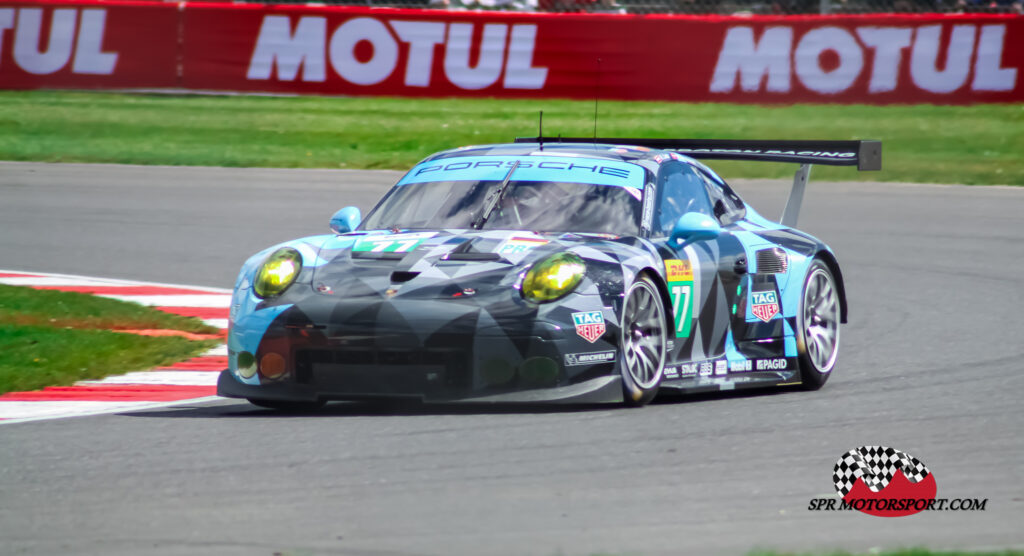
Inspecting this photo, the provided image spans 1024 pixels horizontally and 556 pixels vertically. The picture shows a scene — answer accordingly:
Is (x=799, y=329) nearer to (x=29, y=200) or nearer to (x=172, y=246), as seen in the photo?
(x=172, y=246)

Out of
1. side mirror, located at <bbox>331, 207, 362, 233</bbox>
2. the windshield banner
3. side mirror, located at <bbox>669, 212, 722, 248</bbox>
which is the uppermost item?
the windshield banner

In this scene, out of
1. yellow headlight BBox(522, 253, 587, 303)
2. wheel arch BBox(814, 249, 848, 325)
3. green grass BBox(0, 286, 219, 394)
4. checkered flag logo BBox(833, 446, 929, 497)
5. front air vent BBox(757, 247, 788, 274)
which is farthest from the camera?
wheel arch BBox(814, 249, 848, 325)

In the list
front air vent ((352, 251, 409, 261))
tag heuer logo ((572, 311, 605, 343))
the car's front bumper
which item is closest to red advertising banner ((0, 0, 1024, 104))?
front air vent ((352, 251, 409, 261))

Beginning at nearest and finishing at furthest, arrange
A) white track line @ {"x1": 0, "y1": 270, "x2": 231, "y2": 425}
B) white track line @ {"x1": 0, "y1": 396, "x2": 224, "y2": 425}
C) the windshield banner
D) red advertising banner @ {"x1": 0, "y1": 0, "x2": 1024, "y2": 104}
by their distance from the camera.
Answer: white track line @ {"x1": 0, "y1": 396, "x2": 224, "y2": 425}, white track line @ {"x1": 0, "y1": 270, "x2": 231, "y2": 425}, the windshield banner, red advertising banner @ {"x1": 0, "y1": 0, "x2": 1024, "y2": 104}

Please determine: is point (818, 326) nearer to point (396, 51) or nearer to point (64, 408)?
point (64, 408)

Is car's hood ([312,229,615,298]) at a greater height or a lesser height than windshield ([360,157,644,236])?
lesser

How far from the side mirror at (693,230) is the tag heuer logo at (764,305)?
568 millimetres

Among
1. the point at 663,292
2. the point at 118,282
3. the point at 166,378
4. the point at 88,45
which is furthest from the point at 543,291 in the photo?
the point at 88,45

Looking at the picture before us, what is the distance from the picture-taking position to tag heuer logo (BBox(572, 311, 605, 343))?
21.6 ft

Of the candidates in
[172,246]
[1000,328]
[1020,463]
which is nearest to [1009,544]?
[1020,463]

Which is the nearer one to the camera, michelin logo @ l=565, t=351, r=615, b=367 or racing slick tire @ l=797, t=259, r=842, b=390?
michelin logo @ l=565, t=351, r=615, b=367

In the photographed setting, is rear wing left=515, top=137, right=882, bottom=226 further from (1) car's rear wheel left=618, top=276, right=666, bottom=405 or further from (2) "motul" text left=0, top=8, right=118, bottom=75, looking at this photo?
(2) "motul" text left=0, top=8, right=118, bottom=75

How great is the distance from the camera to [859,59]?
19609mm

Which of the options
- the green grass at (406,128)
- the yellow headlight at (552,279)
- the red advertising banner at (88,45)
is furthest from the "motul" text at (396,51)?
the yellow headlight at (552,279)
